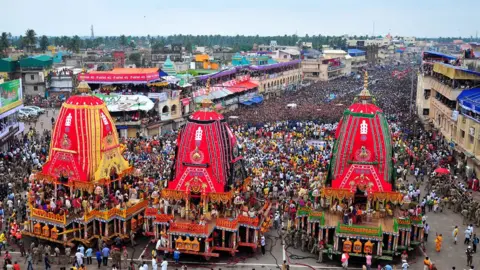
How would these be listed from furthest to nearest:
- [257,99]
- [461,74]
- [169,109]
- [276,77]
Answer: [276,77] → [257,99] → [169,109] → [461,74]

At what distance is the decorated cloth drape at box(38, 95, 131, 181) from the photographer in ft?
76.7

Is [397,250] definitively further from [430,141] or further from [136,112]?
[136,112]

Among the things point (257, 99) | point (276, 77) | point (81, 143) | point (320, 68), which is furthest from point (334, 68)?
point (81, 143)

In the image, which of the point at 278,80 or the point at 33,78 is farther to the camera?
the point at 278,80

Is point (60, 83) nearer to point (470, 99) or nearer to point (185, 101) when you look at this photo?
point (185, 101)

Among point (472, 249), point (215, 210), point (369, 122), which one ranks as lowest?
point (472, 249)

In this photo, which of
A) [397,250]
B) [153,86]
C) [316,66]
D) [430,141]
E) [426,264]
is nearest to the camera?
[426,264]

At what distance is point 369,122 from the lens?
22188mm

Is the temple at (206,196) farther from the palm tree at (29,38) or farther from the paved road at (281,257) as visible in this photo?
the palm tree at (29,38)

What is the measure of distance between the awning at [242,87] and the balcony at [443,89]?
24595mm

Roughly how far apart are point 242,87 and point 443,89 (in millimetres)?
31181

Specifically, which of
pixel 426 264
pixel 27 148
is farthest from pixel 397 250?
pixel 27 148

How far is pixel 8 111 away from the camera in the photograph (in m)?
39.2

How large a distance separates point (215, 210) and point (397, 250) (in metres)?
8.03
